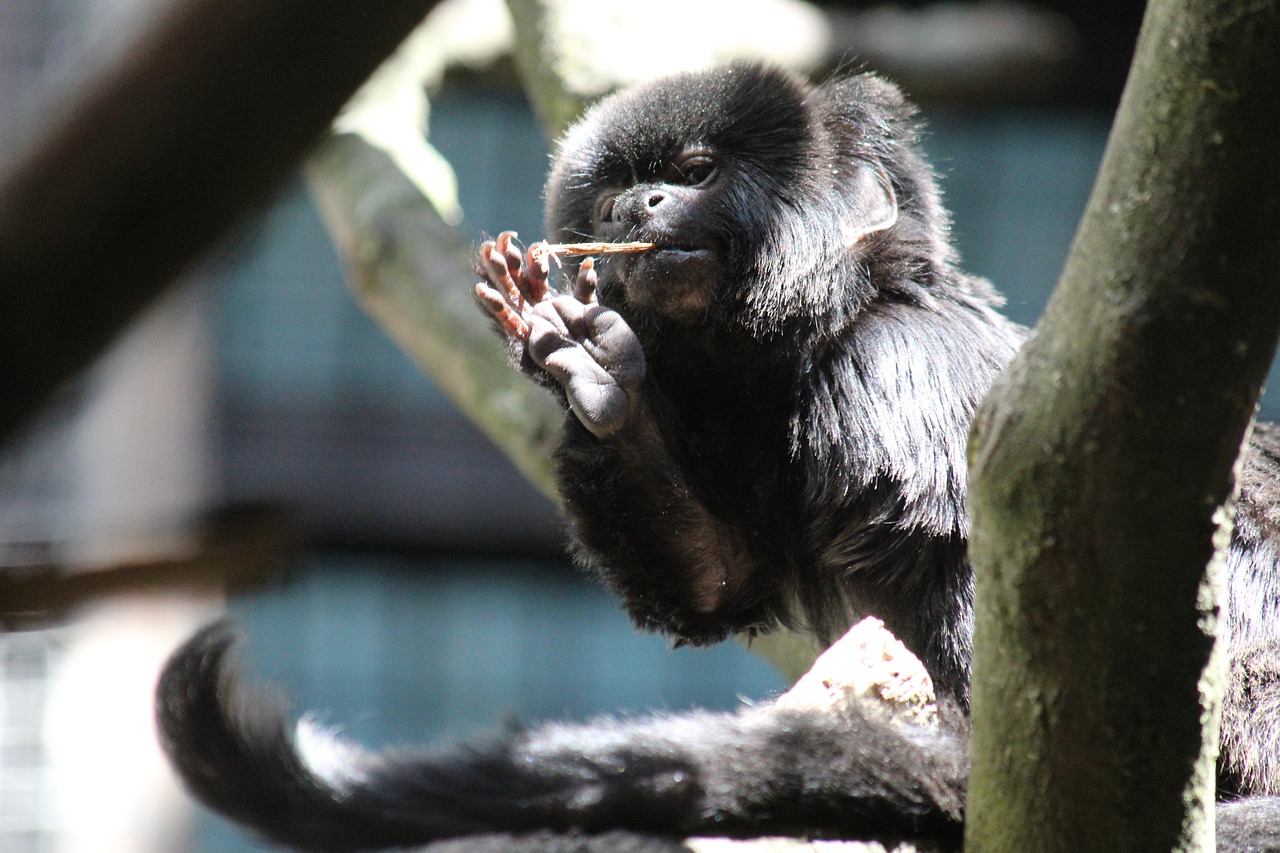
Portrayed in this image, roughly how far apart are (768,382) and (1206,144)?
1583 millimetres

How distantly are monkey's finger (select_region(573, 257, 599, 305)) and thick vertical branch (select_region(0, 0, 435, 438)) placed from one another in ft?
6.34

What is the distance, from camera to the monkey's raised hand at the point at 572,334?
2.55 meters

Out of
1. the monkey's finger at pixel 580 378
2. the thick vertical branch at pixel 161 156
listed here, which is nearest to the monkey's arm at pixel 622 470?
the monkey's finger at pixel 580 378

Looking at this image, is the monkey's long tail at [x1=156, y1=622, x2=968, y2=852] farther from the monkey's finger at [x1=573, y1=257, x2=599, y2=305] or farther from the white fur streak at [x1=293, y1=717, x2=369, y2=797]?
the monkey's finger at [x1=573, y1=257, x2=599, y2=305]

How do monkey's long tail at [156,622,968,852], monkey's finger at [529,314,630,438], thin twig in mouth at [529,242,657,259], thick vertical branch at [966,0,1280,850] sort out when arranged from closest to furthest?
thick vertical branch at [966,0,1280,850] → monkey's long tail at [156,622,968,852] → monkey's finger at [529,314,630,438] → thin twig in mouth at [529,242,657,259]

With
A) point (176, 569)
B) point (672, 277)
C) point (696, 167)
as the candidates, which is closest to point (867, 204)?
point (696, 167)

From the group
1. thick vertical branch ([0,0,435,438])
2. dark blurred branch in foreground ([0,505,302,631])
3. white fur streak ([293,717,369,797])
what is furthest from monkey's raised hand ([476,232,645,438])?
thick vertical branch ([0,0,435,438])

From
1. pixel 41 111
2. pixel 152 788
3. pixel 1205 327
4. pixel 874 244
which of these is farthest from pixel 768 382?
pixel 152 788

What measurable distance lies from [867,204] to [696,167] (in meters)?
0.37

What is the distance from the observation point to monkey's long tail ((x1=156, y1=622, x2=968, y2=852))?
183 centimetres

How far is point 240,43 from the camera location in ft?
2.02

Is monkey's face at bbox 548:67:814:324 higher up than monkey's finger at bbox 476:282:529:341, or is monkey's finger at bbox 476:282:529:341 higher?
monkey's face at bbox 548:67:814:324

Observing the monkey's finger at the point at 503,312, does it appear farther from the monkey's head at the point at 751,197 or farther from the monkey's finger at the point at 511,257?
the monkey's head at the point at 751,197

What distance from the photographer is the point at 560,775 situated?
1933 mm
